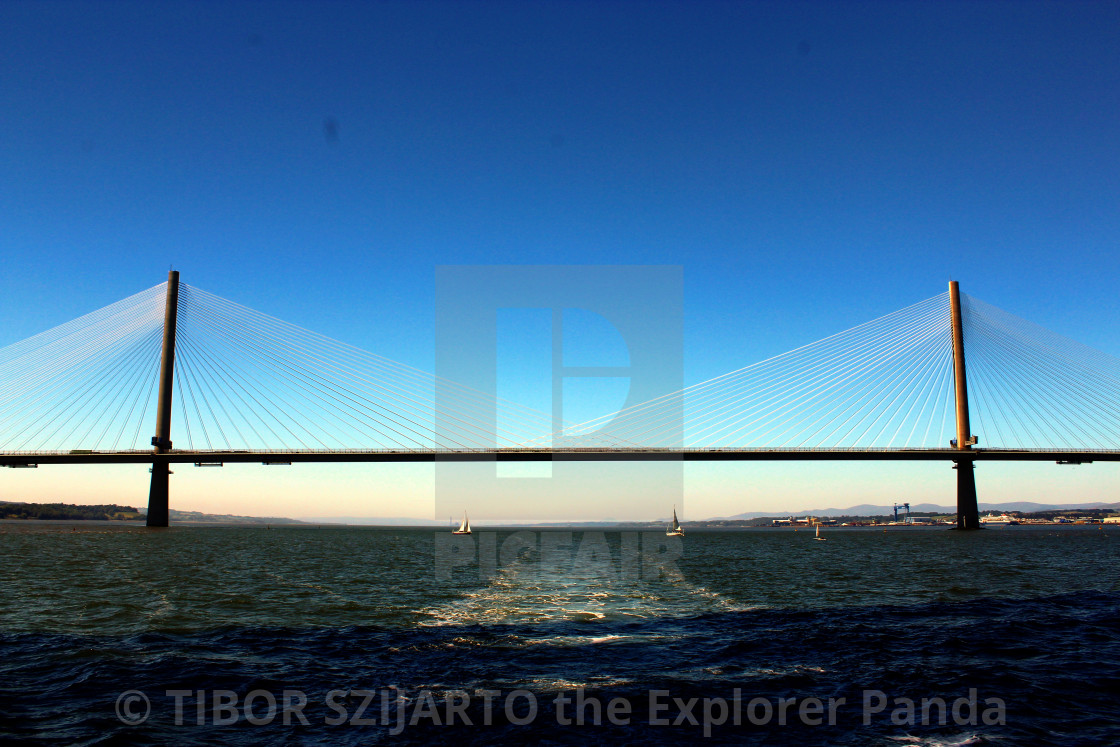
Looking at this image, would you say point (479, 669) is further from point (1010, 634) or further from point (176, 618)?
point (1010, 634)

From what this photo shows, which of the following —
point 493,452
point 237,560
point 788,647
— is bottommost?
point 237,560

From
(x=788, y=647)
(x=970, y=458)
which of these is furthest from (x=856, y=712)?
(x=970, y=458)

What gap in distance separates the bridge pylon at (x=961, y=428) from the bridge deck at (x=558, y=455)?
131cm

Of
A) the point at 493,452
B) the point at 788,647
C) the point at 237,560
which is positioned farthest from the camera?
the point at 493,452

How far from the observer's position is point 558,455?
226 feet

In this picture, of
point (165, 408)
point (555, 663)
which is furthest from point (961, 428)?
point (165, 408)

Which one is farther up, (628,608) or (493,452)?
(493,452)

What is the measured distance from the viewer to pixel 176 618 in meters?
21.0

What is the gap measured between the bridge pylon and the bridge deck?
131 cm

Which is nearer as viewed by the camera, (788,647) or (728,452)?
(788,647)

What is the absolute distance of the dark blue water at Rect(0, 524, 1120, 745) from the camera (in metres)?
11.4

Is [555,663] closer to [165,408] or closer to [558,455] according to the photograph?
[558,455]

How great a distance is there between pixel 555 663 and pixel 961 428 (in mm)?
78114

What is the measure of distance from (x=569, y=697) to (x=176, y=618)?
50.6 ft
